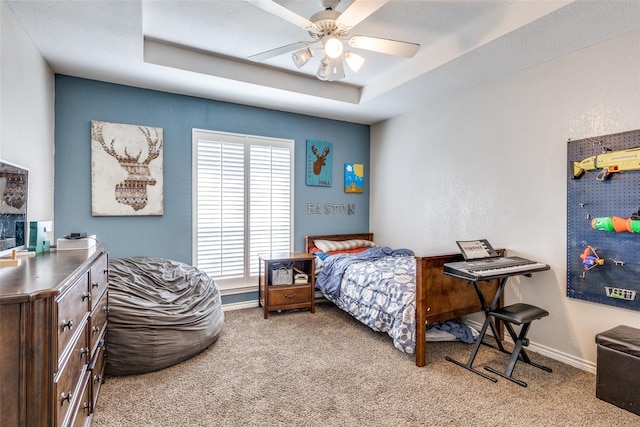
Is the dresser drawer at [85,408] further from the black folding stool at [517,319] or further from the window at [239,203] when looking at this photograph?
the black folding stool at [517,319]

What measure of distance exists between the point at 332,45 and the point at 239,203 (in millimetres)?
2341

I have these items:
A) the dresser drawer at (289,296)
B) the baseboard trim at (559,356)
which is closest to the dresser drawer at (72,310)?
the dresser drawer at (289,296)

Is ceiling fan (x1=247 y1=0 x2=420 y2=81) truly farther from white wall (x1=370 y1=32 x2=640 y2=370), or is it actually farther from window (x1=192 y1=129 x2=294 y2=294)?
window (x1=192 y1=129 x2=294 y2=294)

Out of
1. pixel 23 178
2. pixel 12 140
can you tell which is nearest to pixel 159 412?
pixel 23 178

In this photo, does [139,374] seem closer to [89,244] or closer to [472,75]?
[89,244]

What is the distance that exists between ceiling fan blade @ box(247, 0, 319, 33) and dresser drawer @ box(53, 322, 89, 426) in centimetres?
189

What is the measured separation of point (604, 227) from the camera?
2441mm

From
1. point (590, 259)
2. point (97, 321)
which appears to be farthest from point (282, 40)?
point (590, 259)

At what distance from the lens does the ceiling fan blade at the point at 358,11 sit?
1.84 meters

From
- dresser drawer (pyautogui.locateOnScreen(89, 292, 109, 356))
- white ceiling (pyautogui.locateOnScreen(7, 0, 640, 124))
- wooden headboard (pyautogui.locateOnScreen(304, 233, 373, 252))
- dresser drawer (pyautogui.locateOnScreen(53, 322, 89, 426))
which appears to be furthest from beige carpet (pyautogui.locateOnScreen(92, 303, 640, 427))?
white ceiling (pyautogui.locateOnScreen(7, 0, 640, 124))

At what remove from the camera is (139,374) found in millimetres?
2438

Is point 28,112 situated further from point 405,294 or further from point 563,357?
point 563,357

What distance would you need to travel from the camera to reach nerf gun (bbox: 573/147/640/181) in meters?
2.31

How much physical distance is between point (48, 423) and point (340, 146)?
4.16 metres
